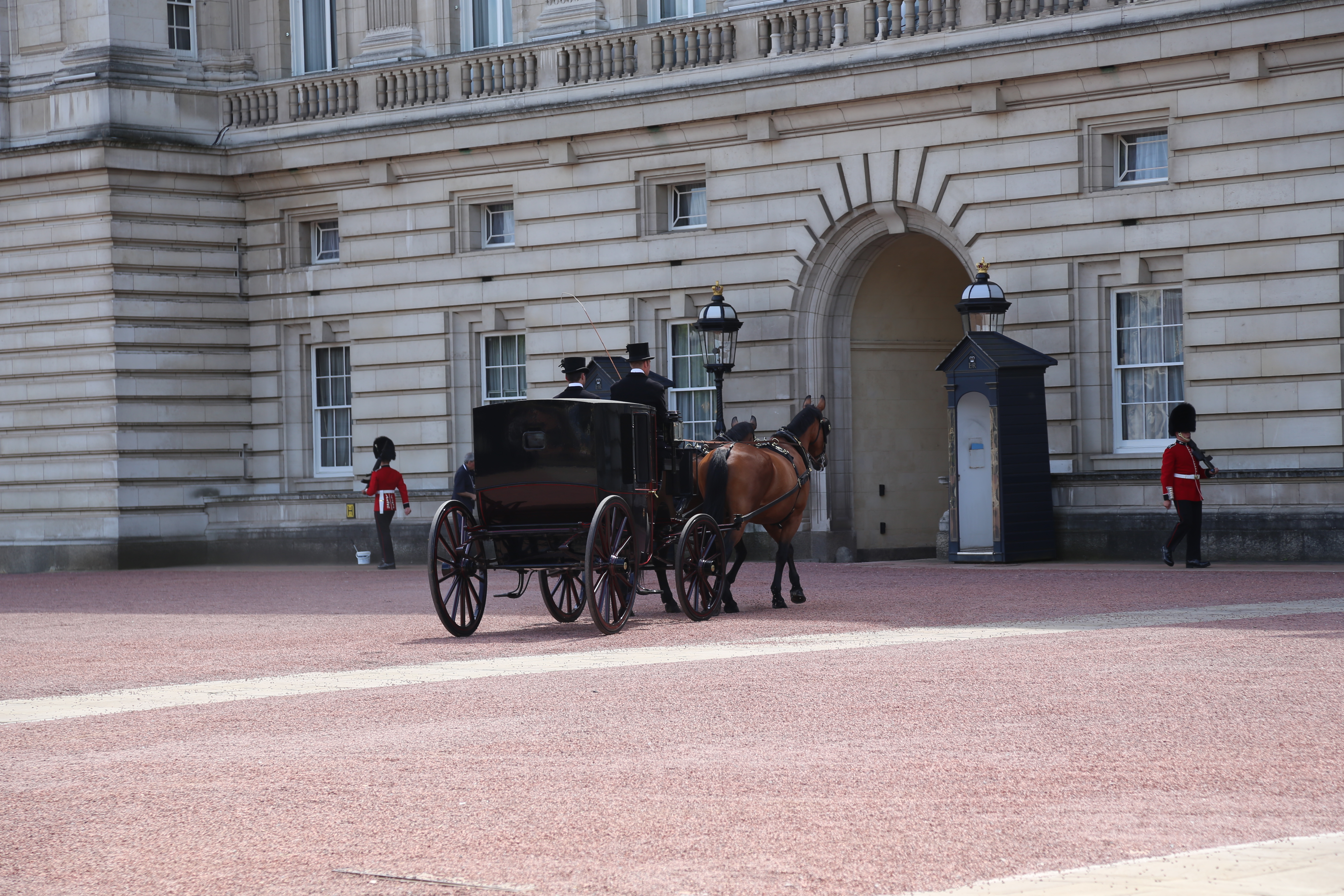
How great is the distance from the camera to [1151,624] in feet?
45.1

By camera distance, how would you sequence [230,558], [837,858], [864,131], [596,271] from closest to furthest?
[837,858] → [864,131] → [596,271] → [230,558]

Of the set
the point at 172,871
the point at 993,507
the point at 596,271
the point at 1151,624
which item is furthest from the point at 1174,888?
the point at 596,271

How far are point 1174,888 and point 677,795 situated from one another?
2.33m

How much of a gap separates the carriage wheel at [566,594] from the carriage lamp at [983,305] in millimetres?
7505

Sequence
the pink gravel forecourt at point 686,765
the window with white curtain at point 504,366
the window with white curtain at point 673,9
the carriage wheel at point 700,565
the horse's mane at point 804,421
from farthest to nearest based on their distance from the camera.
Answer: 1. the window with white curtain at point 504,366
2. the window with white curtain at point 673,9
3. the horse's mane at point 804,421
4. the carriage wheel at point 700,565
5. the pink gravel forecourt at point 686,765

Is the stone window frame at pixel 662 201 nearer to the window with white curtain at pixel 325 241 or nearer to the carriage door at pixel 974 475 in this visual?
the carriage door at pixel 974 475

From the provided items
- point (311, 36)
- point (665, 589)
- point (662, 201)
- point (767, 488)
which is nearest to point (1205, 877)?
point (665, 589)

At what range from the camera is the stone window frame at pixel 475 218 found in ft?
91.0

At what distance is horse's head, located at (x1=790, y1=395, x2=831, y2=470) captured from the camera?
678 inches

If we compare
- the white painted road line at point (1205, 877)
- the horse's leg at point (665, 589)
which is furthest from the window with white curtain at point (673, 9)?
the white painted road line at point (1205, 877)

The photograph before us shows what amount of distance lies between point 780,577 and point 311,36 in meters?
16.3

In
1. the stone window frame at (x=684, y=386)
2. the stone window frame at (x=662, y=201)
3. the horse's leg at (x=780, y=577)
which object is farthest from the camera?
the stone window frame at (x=662, y=201)

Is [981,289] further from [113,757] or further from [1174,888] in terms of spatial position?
[1174,888]

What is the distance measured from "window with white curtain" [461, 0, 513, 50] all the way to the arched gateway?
653 cm
